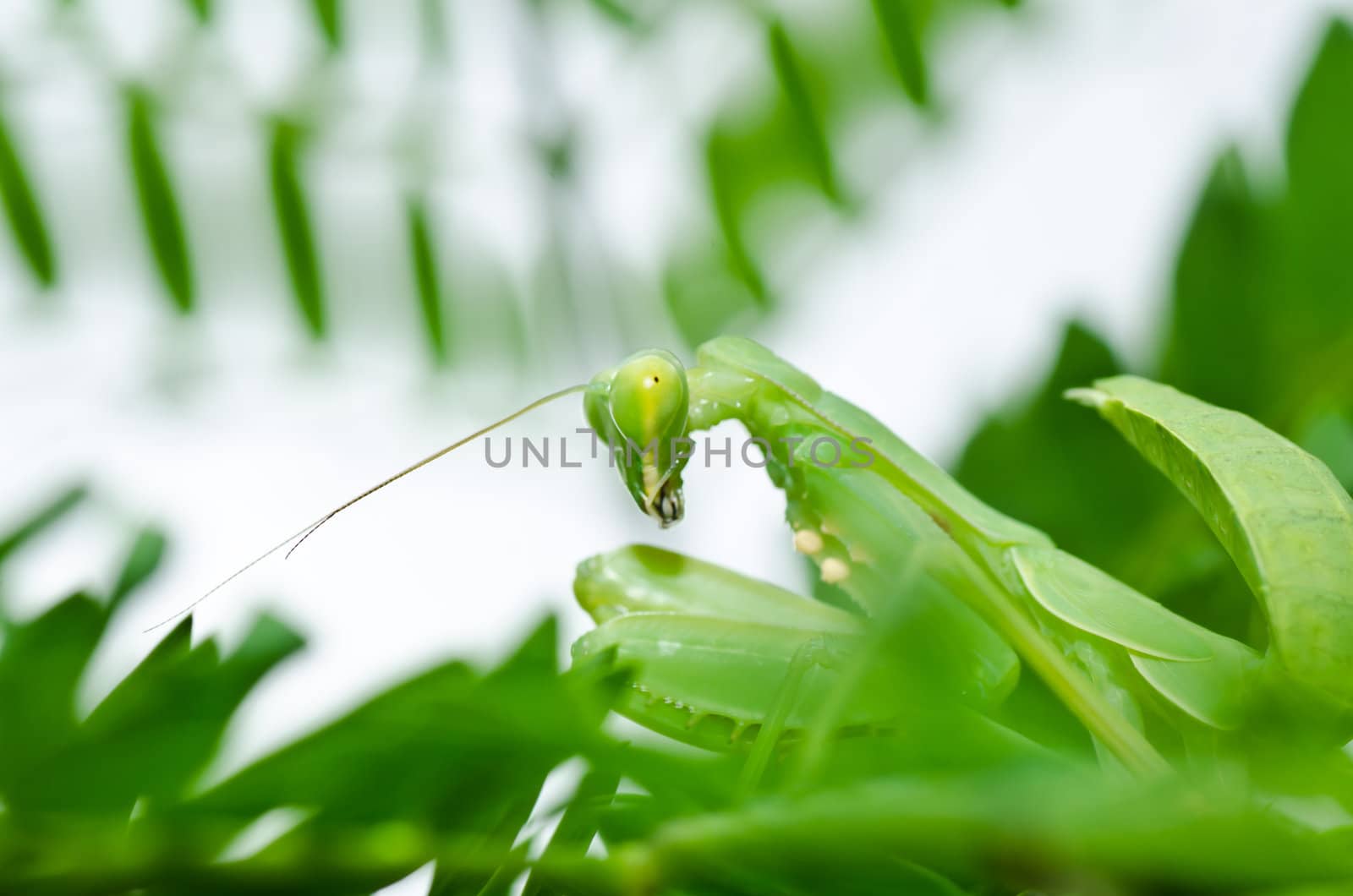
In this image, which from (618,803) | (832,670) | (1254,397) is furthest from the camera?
(1254,397)

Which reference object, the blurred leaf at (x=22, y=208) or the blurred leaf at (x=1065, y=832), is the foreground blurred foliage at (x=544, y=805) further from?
the blurred leaf at (x=22, y=208)

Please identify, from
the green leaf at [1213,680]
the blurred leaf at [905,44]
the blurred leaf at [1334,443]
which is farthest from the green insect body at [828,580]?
the blurred leaf at [905,44]

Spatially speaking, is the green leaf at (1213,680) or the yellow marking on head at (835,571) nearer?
the green leaf at (1213,680)

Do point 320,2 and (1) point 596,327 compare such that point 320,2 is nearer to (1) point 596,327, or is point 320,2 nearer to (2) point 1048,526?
(1) point 596,327

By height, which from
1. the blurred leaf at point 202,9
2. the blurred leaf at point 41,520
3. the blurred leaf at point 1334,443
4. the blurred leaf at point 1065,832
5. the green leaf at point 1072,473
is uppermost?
the blurred leaf at point 202,9

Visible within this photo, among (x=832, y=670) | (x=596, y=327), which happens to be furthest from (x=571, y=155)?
(x=832, y=670)

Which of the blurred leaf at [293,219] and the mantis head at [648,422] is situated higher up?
the blurred leaf at [293,219]

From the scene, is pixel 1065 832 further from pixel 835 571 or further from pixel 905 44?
pixel 905 44
